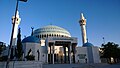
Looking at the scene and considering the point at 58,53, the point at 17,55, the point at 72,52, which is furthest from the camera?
the point at 58,53

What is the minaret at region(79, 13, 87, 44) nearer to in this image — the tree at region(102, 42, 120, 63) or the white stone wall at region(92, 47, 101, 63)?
the white stone wall at region(92, 47, 101, 63)

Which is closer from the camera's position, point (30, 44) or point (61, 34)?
point (30, 44)

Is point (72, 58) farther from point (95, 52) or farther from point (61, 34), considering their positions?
point (61, 34)

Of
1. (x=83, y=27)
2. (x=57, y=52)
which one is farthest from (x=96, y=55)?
(x=83, y=27)

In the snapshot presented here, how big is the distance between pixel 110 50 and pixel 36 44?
20984 millimetres

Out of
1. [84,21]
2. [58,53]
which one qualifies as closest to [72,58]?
[58,53]

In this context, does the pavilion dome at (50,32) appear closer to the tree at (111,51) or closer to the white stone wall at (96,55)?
the white stone wall at (96,55)

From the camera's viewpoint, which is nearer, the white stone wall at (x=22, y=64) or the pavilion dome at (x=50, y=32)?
the white stone wall at (x=22, y=64)

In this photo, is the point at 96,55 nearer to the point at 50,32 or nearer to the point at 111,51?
the point at 111,51

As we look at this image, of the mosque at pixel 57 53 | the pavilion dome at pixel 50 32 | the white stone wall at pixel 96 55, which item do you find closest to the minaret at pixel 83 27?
the mosque at pixel 57 53

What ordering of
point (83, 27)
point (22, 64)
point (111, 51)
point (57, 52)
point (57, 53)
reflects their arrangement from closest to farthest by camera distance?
point (22, 64), point (111, 51), point (57, 53), point (57, 52), point (83, 27)

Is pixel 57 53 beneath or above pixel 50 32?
beneath

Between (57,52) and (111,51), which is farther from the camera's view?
(57,52)

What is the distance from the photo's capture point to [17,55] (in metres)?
23.7
